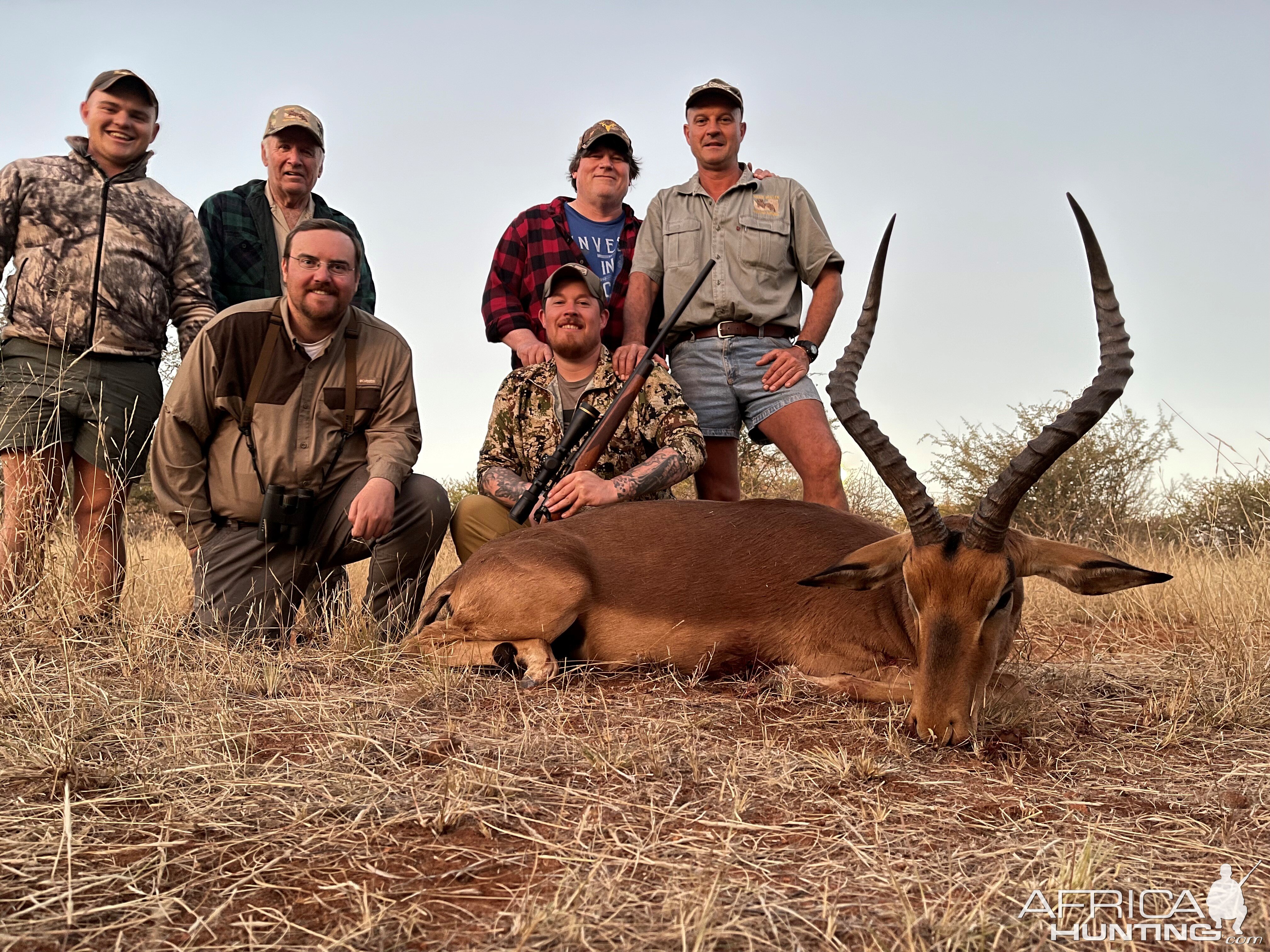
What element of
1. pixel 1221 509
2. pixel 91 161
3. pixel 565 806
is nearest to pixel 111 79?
pixel 91 161

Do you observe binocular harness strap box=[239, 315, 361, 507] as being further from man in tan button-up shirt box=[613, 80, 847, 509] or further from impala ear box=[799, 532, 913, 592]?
impala ear box=[799, 532, 913, 592]

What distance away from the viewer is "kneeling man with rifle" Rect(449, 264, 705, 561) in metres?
6.11

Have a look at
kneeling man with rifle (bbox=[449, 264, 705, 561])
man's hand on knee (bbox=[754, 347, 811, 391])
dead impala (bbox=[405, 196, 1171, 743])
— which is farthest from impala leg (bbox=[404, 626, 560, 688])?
man's hand on knee (bbox=[754, 347, 811, 391])

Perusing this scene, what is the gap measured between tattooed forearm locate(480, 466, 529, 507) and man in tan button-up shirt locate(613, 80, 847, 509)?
979 millimetres

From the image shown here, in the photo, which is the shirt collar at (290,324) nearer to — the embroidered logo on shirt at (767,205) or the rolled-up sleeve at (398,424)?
the rolled-up sleeve at (398,424)

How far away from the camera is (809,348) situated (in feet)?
22.7

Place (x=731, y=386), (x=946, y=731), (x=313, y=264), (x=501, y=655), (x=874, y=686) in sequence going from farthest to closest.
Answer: (x=731, y=386)
(x=313, y=264)
(x=501, y=655)
(x=874, y=686)
(x=946, y=731)

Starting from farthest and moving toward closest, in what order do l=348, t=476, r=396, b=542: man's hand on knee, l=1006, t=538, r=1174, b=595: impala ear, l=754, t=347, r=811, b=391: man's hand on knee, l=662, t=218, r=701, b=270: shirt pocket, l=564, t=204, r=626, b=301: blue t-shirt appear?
l=564, t=204, r=626, b=301: blue t-shirt
l=662, t=218, r=701, b=270: shirt pocket
l=754, t=347, r=811, b=391: man's hand on knee
l=348, t=476, r=396, b=542: man's hand on knee
l=1006, t=538, r=1174, b=595: impala ear

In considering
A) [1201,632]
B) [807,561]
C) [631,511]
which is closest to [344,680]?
[631,511]

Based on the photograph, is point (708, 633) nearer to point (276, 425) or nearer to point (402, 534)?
point (402, 534)

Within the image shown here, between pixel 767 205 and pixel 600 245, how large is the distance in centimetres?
124

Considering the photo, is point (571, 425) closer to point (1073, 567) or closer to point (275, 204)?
point (275, 204)

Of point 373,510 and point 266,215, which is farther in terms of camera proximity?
point 266,215

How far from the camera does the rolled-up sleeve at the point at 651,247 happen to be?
279 inches
